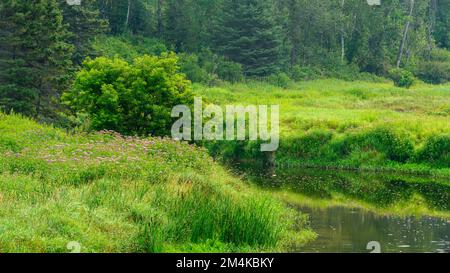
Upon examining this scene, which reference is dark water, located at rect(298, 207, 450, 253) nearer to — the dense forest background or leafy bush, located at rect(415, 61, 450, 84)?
the dense forest background

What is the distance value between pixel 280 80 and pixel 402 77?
12.8 meters

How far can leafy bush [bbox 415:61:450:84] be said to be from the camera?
74250 mm

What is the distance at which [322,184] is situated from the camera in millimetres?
29609

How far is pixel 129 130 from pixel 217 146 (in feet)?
35.0

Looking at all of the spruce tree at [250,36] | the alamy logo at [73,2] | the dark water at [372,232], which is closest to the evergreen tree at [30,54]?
the alamy logo at [73,2]

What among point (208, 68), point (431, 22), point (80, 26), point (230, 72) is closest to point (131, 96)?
point (80, 26)

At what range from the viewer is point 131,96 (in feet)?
91.3

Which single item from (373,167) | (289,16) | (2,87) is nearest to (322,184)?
(373,167)

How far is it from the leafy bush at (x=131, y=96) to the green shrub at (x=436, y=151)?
13.1 metres

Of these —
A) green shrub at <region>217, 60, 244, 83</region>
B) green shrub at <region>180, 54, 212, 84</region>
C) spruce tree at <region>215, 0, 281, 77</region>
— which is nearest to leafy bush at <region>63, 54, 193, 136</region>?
green shrub at <region>180, 54, 212, 84</region>

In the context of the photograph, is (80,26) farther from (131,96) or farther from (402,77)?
→ (402,77)

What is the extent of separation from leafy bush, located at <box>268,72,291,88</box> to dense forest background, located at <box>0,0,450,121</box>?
103 millimetres

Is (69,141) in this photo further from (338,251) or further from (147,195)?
(338,251)

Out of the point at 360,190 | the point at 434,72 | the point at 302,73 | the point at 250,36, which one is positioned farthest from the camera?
the point at 434,72
